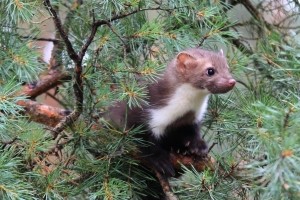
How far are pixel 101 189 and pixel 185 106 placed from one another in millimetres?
596

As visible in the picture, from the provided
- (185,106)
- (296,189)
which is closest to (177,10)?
(185,106)

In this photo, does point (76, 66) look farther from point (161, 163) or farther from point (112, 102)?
point (161, 163)

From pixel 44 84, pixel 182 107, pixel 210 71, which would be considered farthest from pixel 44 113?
pixel 210 71

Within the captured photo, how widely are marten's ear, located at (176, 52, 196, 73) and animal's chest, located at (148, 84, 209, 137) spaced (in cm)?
8

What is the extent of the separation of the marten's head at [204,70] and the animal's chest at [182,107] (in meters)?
0.03

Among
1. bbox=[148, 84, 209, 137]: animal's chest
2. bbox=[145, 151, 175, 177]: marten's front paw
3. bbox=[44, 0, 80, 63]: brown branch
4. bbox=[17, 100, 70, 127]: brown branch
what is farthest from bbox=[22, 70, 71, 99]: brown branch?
bbox=[44, 0, 80, 63]: brown branch

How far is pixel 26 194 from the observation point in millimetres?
1521

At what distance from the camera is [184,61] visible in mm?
2125

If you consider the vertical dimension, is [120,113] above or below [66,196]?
above

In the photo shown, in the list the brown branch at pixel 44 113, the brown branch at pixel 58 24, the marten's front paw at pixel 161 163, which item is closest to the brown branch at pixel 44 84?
the brown branch at pixel 44 113

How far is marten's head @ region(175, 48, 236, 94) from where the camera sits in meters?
1.99

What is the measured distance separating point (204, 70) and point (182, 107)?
6.0 inches

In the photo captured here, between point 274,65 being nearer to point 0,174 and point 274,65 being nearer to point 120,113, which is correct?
point 120,113

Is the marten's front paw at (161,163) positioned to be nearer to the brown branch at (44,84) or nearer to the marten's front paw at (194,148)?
the marten's front paw at (194,148)
